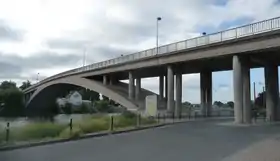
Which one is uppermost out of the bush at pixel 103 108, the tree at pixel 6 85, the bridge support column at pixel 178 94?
the tree at pixel 6 85

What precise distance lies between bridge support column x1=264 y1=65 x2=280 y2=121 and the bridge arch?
22.1m

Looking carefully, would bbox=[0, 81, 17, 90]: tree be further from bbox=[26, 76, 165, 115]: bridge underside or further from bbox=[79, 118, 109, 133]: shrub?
bbox=[79, 118, 109, 133]: shrub

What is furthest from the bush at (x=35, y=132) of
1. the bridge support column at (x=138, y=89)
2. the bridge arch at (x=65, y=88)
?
the bridge support column at (x=138, y=89)

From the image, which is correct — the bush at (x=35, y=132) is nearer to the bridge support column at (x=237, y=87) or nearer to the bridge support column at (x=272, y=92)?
the bridge support column at (x=237, y=87)

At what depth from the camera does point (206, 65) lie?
61094 mm

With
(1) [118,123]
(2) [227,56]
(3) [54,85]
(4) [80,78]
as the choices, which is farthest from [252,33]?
(3) [54,85]

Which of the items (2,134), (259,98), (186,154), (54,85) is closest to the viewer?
(186,154)

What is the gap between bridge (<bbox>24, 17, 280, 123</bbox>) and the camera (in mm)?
41812

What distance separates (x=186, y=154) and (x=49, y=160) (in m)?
5.22

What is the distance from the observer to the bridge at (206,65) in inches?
1646

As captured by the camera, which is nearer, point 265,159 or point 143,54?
point 265,159

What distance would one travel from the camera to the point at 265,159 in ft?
40.9

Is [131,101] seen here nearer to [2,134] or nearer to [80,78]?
[80,78]

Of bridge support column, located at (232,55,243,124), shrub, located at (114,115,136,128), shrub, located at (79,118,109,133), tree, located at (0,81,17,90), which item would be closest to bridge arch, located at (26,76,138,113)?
tree, located at (0,81,17,90)
